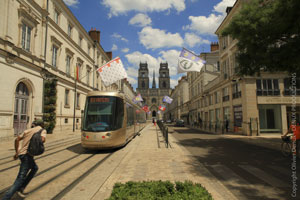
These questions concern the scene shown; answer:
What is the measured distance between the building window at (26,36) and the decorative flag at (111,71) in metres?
6.08

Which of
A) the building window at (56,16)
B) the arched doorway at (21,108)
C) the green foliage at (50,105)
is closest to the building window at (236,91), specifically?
the green foliage at (50,105)

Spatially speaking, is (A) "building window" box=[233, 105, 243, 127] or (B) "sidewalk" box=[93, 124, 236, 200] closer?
(B) "sidewalk" box=[93, 124, 236, 200]

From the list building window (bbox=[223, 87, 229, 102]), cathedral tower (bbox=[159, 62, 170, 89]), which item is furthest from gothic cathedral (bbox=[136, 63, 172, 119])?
building window (bbox=[223, 87, 229, 102])

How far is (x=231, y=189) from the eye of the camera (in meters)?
4.25

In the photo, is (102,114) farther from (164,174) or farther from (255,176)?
(255,176)

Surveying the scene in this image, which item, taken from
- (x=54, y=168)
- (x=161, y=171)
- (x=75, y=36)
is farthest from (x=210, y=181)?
(x=75, y=36)

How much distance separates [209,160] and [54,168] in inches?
225

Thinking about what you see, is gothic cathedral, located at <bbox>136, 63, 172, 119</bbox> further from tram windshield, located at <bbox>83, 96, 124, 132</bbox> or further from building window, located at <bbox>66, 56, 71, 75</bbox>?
tram windshield, located at <bbox>83, 96, 124, 132</bbox>

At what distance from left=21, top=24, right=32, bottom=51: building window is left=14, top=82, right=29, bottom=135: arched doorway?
3.05m

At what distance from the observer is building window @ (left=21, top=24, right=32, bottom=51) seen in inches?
569

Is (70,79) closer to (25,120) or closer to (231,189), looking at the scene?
(25,120)

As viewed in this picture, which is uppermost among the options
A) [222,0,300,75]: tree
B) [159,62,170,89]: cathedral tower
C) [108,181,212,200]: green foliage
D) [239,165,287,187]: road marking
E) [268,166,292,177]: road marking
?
[159,62,170,89]: cathedral tower

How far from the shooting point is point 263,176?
17.1 feet

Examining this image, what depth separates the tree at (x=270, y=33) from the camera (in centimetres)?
722
